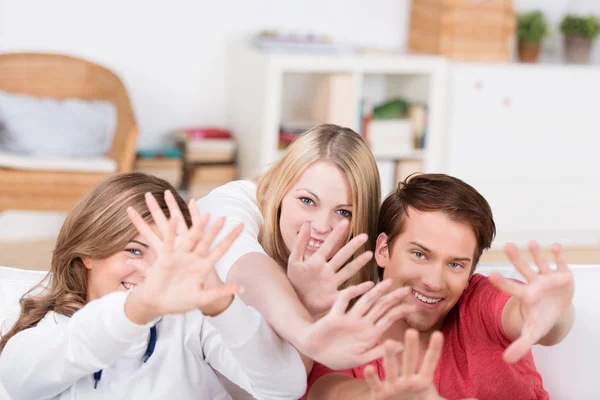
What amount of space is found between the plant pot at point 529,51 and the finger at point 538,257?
3511 millimetres

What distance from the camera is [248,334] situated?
1.21 metres

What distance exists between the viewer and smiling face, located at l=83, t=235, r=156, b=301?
56.2 inches

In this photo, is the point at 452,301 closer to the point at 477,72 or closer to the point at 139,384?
the point at 139,384

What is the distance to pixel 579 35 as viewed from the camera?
4.48 m

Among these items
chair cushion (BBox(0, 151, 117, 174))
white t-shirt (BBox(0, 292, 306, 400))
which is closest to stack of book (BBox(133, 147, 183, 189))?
chair cushion (BBox(0, 151, 117, 174))

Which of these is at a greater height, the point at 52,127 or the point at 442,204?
the point at 442,204

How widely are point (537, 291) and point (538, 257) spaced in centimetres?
5

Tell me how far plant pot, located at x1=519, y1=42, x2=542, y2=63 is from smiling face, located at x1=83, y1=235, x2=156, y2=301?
11.6 ft

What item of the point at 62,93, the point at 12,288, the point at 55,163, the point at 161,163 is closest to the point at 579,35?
the point at 161,163

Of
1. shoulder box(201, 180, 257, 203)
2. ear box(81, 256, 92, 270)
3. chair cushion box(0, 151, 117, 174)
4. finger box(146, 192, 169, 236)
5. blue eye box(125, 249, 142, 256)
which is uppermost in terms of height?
finger box(146, 192, 169, 236)

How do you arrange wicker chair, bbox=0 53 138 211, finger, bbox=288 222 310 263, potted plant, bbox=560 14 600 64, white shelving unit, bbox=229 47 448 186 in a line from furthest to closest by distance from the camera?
potted plant, bbox=560 14 600 64 → white shelving unit, bbox=229 47 448 186 → wicker chair, bbox=0 53 138 211 → finger, bbox=288 222 310 263

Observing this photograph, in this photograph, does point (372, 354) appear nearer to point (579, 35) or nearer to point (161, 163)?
point (161, 163)

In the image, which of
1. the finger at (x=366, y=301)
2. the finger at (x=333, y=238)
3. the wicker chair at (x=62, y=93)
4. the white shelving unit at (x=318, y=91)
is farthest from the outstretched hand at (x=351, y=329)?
the white shelving unit at (x=318, y=91)

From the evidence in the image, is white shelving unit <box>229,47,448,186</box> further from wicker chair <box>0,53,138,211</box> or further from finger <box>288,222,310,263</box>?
finger <box>288,222,310,263</box>
